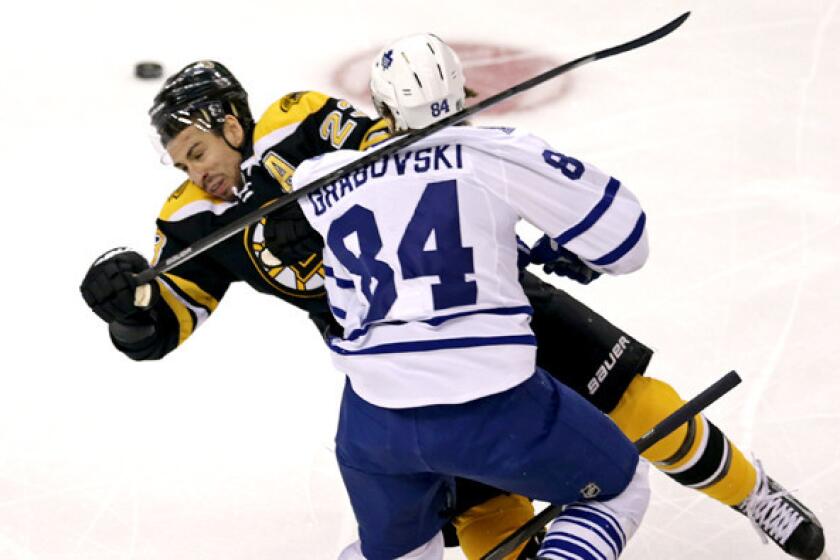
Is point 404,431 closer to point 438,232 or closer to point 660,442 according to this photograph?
point 438,232

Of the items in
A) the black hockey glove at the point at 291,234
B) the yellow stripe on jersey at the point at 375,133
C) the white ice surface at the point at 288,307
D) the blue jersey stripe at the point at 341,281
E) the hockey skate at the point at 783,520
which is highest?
the yellow stripe on jersey at the point at 375,133

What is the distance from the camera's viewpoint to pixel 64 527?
9.80 feet

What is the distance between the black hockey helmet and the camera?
8.25ft

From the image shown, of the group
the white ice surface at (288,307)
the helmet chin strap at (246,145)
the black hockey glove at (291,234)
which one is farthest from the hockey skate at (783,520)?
the helmet chin strap at (246,145)

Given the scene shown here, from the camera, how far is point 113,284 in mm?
2303

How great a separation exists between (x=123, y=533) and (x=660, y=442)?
3.73 ft

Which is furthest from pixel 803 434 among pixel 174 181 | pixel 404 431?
pixel 174 181

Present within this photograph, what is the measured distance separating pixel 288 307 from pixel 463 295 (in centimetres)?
161

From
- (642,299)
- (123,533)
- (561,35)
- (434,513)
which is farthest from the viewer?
(561,35)

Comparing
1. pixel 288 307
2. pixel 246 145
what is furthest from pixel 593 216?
pixel 288 307

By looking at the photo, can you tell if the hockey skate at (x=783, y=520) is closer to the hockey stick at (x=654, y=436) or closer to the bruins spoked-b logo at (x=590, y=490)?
the hockey stick at (x=654, y=436)

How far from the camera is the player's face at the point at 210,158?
8.26ft

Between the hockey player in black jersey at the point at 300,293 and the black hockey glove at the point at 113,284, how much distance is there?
0.06 ft

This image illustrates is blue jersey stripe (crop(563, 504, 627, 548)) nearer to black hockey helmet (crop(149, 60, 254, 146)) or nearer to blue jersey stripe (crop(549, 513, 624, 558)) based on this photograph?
blue jersey stripe (crop(549, 513, 624, 558))
